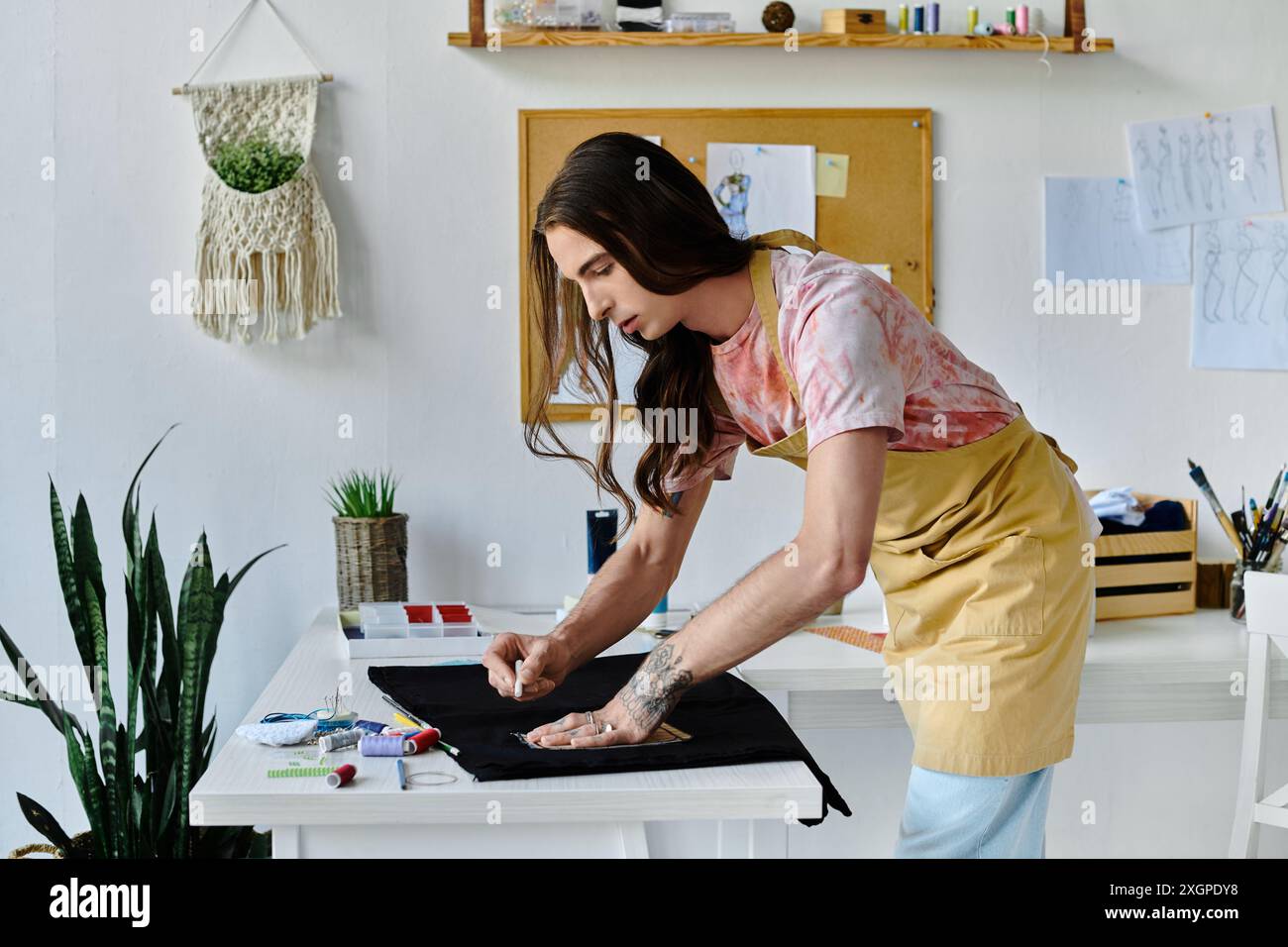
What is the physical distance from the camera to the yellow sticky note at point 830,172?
100 inches

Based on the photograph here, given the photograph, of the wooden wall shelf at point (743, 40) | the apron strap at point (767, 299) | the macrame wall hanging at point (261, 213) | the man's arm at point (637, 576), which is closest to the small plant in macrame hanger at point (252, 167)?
the macrame wall hanging at point (261, 213)

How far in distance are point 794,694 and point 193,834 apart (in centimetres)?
103

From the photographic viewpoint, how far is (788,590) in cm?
131

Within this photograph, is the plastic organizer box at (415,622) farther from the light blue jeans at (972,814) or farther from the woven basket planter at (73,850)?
the light blue jeans at (972,814)

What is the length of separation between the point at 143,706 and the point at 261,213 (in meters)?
0.91

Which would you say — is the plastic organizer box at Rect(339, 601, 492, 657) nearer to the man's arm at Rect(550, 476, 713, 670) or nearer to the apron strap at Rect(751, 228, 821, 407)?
the man's arm at Rect(550, 476, 713, 670)

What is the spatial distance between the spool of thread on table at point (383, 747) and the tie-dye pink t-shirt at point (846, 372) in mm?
498

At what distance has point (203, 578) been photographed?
2084 mm

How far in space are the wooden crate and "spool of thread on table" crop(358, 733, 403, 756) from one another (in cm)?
144

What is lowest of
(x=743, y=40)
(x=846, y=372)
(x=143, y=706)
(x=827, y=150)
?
(x=143, y=706)

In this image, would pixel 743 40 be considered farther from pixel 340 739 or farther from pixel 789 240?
pixel 340 739

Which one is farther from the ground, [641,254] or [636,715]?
[641,254]

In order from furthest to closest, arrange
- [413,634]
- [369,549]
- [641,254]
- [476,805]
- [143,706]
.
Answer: [369,549], [143,706], [413,634], [641,254], [476,805]

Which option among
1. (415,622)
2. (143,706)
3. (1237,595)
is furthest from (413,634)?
(1237,595)
